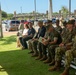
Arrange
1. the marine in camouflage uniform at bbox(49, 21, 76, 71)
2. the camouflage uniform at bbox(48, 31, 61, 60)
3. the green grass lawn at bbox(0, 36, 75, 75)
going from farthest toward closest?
1. the camouflage uniform at bbox(48, 31, 61, 60)
2. the green grass lawn at bbox(0, 36, 75, 75)
3. the marine in camouflage uniform at bbox(49, 21, 76, 71)

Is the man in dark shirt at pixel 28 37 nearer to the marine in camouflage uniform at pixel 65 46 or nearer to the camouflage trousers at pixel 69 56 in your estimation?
the marine in camouflage uniform at pixel 65 46

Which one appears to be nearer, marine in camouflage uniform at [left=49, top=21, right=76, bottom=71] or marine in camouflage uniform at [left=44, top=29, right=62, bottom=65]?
marine in camouflage uniform at [left=49, top=21, right=76, bottom=71]

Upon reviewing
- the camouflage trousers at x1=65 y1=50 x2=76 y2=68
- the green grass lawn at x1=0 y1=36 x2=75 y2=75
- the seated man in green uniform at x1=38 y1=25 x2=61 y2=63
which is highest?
the seated man in green uniform at x1=38 y1=25 x2=61 y2=63

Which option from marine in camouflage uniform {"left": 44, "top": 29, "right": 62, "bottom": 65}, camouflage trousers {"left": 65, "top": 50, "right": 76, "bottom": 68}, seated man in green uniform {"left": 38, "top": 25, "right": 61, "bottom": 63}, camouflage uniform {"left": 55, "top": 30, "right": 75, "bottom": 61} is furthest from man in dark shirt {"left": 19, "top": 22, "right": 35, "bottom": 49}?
camouflage trousers {"left": 65, "top": 50, "right": 76, "bottom": 68}

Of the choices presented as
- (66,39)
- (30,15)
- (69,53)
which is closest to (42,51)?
(66,39)

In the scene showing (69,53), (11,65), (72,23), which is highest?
(72,23)

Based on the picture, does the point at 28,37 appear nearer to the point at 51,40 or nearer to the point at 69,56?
the point at 51,40

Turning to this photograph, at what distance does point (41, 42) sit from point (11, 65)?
3.89ft

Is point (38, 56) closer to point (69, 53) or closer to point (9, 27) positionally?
point (69, 53)

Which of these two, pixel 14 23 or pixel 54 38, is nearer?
pixel 54 38

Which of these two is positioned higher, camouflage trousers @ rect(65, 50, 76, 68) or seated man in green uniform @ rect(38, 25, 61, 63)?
seated man in green uniform @ rect(38, 25, 61, 63)

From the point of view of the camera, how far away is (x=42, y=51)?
27.9 feet

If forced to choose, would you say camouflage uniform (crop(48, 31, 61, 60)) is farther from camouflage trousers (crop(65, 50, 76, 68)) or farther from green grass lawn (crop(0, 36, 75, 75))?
camouflage trousers (crop(65, 50, 76, 68))

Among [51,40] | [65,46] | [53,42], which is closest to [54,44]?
[53,42]
